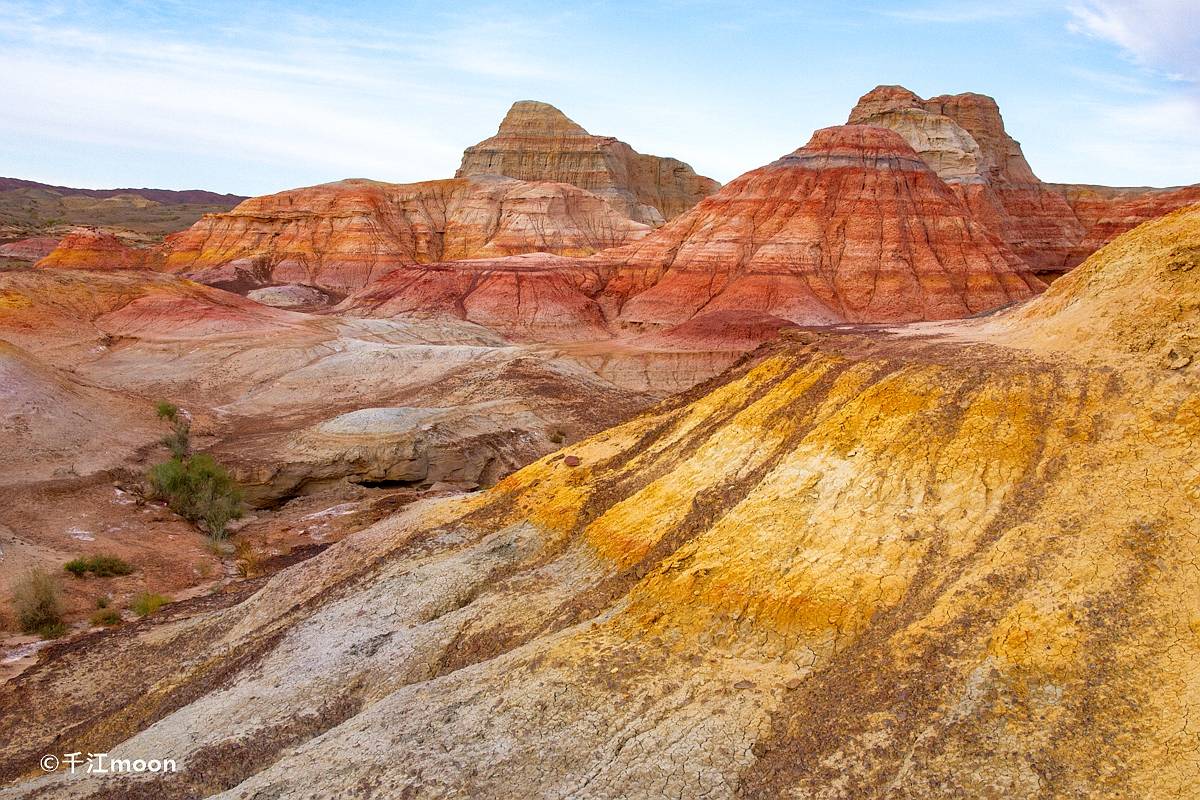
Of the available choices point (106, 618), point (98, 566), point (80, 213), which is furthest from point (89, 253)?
point (80, 213)

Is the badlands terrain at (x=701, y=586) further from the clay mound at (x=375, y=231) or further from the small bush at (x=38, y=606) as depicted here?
the clay mound at (x=375, y=231)

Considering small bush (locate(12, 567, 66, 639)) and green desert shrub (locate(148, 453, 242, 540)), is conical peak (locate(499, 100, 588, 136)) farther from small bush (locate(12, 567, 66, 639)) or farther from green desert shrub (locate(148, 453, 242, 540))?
small bush (locate(12, 567, 66, 639))

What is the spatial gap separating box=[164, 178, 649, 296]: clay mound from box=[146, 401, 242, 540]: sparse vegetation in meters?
44.1

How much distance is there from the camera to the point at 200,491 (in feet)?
76.0

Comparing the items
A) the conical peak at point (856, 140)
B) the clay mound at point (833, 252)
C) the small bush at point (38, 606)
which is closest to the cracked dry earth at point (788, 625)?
the small bush at point (38, 606)

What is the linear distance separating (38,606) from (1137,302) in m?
18.9

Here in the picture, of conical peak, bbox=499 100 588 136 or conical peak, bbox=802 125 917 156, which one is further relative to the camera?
conical peak, bbox=499 100 588 136

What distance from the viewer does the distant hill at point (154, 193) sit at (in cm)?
16025

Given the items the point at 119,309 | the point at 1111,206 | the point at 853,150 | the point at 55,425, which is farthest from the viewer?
the point at 1111,206

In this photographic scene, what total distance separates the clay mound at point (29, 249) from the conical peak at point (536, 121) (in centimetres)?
A: 4487

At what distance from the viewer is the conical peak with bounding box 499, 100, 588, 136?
90562mm

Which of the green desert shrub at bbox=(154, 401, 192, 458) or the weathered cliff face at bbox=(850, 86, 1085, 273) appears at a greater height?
the weathered cliff face at bbox=(850, 86, 1085, 273)

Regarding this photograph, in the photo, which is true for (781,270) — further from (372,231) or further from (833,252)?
(372,231)

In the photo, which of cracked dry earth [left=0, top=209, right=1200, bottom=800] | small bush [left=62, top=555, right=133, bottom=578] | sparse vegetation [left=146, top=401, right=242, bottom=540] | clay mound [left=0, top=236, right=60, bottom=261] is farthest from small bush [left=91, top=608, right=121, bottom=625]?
clay mound [left=0, top=236, right=60, bottom=261]
